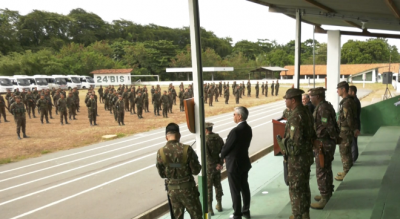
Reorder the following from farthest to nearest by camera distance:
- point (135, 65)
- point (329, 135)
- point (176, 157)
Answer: point (135, 65)
point (329, 135)
point (176, 157)

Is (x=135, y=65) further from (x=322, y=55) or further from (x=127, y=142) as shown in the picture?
(x=322, y=55)

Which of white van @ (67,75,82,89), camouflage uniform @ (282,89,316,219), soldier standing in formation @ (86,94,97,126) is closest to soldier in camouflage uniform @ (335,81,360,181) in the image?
camouflage uniform @ (282,89,316,219)

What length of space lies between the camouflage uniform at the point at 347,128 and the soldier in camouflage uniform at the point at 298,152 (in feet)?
6.25

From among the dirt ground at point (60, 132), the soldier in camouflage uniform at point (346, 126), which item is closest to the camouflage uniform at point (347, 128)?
the soldier in camouflage uniform at point (346, 126)

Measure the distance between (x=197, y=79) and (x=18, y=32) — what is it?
36.2 feet

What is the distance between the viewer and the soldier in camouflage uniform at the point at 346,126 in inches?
183

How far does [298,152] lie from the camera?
9.88 feet

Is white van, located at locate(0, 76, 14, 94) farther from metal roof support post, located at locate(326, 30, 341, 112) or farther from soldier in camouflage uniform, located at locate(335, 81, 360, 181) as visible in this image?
soldier in camouflage uniform, located at locate(335, 81, 360, 181)

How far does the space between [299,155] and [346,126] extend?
2.09 m

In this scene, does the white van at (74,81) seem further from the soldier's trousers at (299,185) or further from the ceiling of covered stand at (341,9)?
the soldier's trousers at (299,185)

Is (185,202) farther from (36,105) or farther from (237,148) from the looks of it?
(36,105)

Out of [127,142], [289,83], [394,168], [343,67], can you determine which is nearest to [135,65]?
[127,142]

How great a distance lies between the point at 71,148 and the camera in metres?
10.0

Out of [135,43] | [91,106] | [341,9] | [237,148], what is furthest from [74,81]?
[237,148]
